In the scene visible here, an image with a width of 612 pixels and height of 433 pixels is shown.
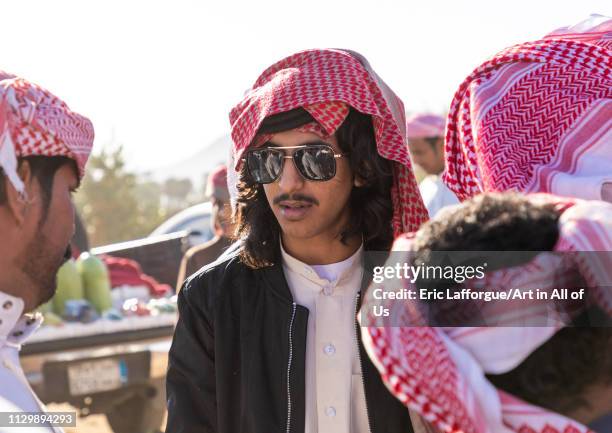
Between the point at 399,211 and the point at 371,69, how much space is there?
462 mm

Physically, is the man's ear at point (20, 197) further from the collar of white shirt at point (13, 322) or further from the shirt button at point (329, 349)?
the shirt button at point (329, 349)

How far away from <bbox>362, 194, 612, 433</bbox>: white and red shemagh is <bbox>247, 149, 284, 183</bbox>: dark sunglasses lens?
1.38 meters

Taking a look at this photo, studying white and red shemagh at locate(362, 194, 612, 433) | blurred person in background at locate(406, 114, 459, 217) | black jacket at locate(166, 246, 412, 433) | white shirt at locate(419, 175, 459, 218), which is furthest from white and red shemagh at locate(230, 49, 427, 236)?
blurred person in background at locate(406, 114, 459, 217)

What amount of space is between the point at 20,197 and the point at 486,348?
117cm

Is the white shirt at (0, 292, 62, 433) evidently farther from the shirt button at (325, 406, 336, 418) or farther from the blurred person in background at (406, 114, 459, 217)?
the blurred person in background at (406, 114, 459, 217)

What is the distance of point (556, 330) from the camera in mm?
1493

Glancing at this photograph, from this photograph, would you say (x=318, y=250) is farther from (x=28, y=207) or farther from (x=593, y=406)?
(x=593, y=406)

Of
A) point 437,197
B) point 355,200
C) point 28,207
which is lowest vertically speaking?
point 437,197

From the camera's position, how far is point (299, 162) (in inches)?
114

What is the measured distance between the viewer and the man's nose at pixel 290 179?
2.87m

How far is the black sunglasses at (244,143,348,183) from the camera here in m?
2.89

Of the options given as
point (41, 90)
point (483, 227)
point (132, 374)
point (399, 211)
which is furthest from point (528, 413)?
point (132, 374)

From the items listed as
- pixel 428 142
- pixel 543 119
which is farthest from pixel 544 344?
pixel 428 142

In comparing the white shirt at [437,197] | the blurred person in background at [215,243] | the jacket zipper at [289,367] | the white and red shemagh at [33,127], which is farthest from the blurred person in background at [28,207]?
the white shirt at [437,197]
